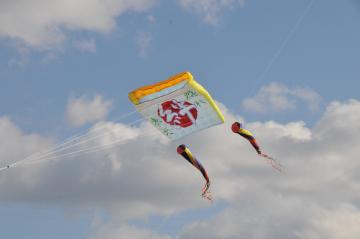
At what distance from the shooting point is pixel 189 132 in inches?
1718

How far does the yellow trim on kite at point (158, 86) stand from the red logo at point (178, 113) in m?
2.23

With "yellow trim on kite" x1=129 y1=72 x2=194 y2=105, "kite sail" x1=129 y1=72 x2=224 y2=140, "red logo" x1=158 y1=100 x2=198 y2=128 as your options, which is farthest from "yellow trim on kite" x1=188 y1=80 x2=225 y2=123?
"red logo" x1=158 y1=100 x2=198 y2=128

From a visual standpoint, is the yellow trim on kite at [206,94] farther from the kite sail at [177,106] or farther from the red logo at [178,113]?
the red logo at [178,113]

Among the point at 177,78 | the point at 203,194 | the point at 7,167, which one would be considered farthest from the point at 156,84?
the point at 7,167

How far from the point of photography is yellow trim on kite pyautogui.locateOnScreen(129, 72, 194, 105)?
132ft

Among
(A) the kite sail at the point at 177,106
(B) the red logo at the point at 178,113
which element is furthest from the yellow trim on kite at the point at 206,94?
(B) the red logo at the point at 178,113

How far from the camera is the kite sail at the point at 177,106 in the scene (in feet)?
133

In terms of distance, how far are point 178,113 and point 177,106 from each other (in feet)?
2.08

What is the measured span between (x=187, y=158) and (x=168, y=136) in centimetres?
322

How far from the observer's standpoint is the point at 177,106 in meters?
42.8

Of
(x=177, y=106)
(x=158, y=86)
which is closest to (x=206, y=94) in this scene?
(x=177, y=106)

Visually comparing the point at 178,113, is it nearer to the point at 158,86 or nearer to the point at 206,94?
the point at 206,94

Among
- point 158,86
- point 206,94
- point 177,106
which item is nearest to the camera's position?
point 158,86

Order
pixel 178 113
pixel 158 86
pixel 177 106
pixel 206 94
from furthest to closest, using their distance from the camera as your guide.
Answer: pixel 178 113 → pixel 177 106 → pixel 206 94 → pixel 158 86
